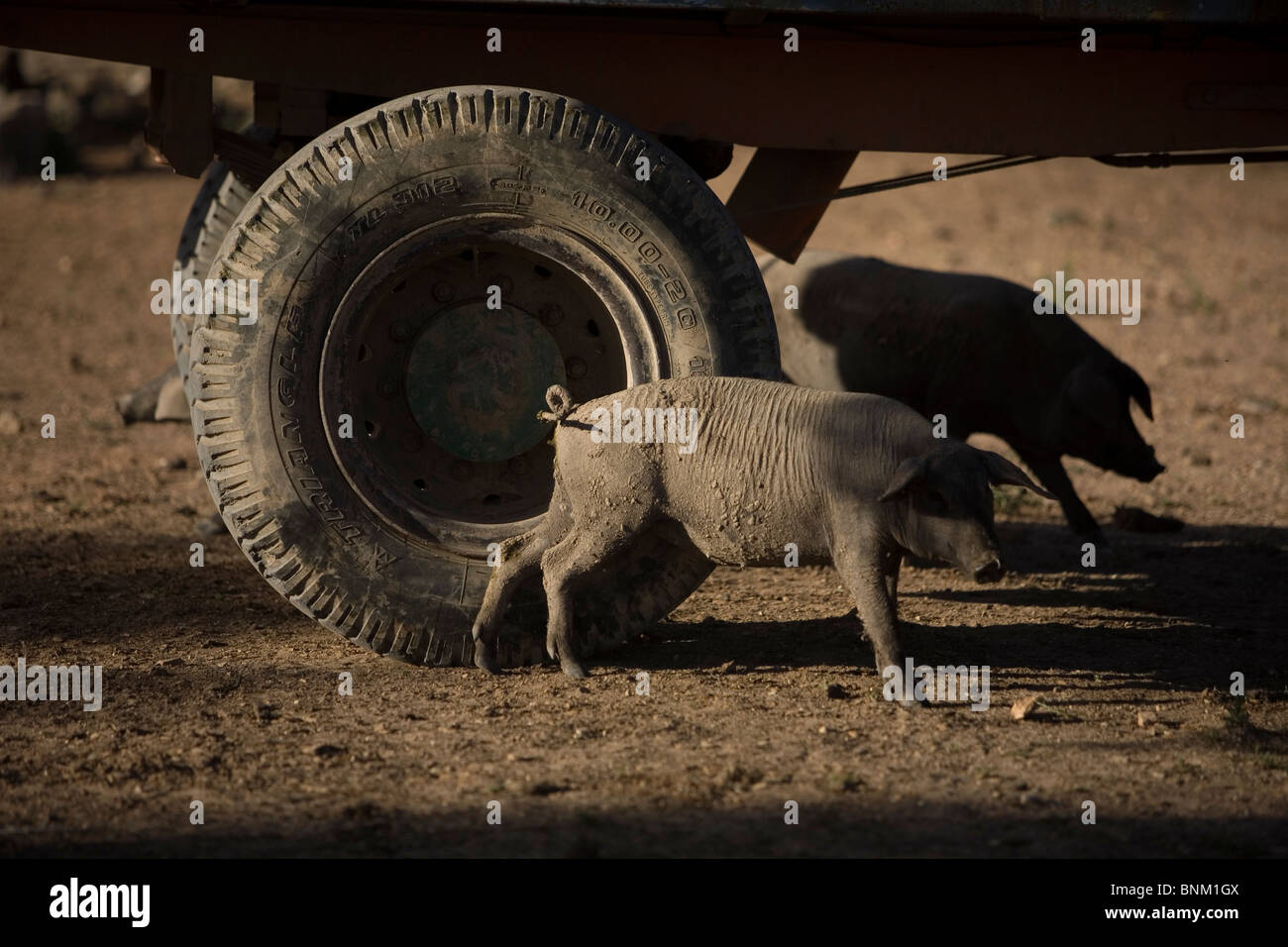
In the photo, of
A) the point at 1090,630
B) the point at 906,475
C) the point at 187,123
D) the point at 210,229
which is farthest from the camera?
the point at 210,229

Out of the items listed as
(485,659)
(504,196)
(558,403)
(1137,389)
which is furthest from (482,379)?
(1137,389)

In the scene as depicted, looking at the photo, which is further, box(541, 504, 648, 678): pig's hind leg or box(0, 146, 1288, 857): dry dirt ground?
box(541, 504, 648, 678): pig's hind leg

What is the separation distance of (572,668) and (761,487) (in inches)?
36.4

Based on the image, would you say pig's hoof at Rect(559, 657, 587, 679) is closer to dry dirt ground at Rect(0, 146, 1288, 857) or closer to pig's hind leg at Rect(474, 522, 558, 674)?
dry dirt ground at Rect(0, 146, 1288, 857)

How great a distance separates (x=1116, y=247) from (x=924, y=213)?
2595mm

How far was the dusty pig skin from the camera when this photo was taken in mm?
4648

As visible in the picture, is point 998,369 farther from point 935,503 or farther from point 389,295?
point 389,295

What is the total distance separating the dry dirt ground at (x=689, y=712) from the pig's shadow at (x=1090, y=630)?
21mm

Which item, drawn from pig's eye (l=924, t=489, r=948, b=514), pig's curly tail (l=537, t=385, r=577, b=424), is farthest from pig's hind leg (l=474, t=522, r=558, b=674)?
pig's eye (l=924, t=489, r=948, b=514)

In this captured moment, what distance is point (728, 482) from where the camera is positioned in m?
4.71

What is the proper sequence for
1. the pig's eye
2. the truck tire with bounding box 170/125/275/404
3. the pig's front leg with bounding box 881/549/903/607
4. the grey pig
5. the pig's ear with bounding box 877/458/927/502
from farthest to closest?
1. the grey pig
2. the truck tire with bounding box 170/125/275/404
3. the pig's front leg with bounding box 881/549/903/607
4. the pig's eye
5. the pig's ear with bounding box 877/458/927/502

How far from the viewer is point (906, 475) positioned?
14.8 ft

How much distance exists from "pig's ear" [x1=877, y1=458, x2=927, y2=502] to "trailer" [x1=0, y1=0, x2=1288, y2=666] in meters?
0.74

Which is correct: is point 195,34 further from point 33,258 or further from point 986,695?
point 33,258
